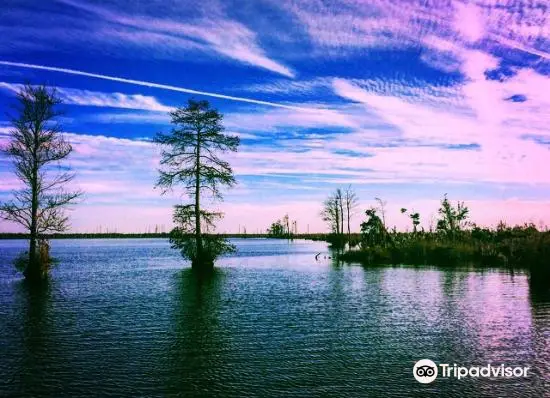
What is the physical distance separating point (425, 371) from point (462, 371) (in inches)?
34.1

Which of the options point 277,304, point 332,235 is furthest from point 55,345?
point 332,235

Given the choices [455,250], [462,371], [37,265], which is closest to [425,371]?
[462,371]

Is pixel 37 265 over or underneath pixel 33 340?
over

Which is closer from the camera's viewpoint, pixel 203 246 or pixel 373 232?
pixel 203 246

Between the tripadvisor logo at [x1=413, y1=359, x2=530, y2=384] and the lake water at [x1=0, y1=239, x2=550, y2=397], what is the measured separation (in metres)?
0.24

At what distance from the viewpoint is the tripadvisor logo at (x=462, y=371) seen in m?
9.97

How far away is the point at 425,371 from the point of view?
1032 cm

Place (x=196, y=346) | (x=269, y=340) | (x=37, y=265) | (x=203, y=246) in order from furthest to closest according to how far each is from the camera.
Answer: (x=203, y=246) < (x=37, y=265) < (x=269, y=340) < (x=196, y=346)

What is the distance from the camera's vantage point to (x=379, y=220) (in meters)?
54.4

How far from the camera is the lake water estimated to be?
9.53 m

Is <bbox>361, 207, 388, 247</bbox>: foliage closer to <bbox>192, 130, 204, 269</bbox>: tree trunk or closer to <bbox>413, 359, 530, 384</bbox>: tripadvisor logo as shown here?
<bbox>192, 130, 204, 269</bbox>: tree trunk

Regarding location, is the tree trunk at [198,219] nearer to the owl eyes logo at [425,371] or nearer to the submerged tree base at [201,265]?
the submerged tree base at [201,265]

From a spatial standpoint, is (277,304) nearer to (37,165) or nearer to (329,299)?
(329,299)

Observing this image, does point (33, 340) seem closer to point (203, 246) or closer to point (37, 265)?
point (37, 265)
